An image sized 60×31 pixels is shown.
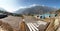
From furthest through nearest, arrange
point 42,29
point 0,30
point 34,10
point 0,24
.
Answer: point 34,10, point 0,24, point 0,30, point 42,29

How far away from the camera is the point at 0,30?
2.60m

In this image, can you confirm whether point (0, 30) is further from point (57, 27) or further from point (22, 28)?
point (57, 27)

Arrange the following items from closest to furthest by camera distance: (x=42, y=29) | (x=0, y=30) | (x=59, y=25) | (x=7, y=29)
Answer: (x=59, y=25), (x=42, y=29), (x=7, y=29), (x=0, y=30)

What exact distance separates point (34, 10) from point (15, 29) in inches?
83.3

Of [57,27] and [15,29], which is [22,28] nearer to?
[15,29]

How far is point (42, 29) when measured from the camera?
1561 mm

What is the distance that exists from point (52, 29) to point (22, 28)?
31.9 inches

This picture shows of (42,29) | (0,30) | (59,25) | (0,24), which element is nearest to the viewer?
(59,25)

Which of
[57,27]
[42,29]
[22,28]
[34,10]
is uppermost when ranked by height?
[57,27]

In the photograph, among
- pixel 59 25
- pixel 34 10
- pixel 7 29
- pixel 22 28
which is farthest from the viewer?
pixel 34 10

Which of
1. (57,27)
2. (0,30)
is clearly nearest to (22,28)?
(0,30)

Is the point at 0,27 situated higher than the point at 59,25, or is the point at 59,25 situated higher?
the point at 59,25

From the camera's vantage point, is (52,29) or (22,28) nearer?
(52,29)

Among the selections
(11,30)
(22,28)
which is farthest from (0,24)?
(22,28)
